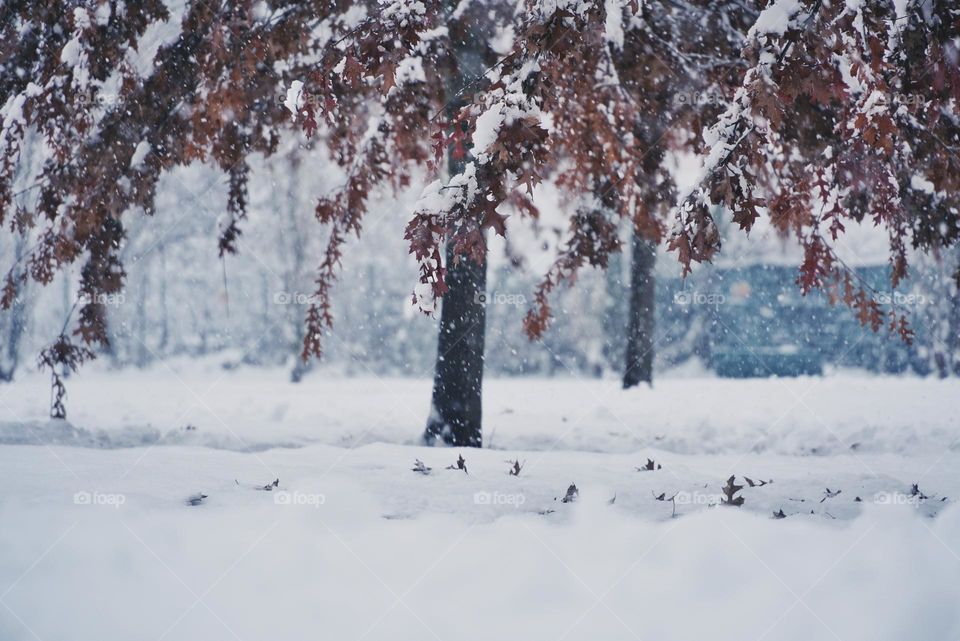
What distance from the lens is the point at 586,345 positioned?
96.8 feet

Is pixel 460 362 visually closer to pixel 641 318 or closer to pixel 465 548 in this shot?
pixel 465 548

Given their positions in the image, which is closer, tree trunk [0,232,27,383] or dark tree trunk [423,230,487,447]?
dark tree trunk [423,230,487,447]

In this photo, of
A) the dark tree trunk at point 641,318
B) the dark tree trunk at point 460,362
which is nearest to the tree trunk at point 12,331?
the dark tree trunk at point 641,318

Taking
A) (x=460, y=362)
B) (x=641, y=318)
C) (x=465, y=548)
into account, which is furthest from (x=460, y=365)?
(x=641, y=318)

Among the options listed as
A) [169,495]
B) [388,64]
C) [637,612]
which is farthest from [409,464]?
[388,64]

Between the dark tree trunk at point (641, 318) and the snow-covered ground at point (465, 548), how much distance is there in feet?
20.9

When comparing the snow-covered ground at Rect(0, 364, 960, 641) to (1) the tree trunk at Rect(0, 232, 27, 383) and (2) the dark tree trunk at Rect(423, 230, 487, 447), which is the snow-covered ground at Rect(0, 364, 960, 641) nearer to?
(2) the dark tree trunk at Rect(423, 230, 487, 447)

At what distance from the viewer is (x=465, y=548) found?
10.4ft

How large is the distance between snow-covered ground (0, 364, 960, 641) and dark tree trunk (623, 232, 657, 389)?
6374 mm

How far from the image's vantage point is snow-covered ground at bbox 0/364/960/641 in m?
2.76

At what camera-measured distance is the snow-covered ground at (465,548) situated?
276 cm

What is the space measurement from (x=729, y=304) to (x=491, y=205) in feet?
74.1

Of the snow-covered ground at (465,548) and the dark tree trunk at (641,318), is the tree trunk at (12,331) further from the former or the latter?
the snow-covered ground at (465,548)

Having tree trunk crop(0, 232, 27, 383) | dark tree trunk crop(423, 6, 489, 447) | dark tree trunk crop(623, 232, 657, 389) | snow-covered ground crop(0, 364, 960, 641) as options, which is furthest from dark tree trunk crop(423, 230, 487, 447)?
tree trunk crop(0, 232, 27, 383)
